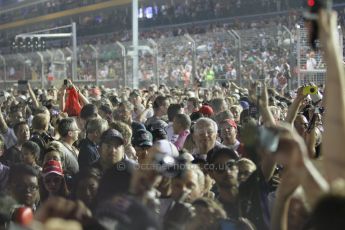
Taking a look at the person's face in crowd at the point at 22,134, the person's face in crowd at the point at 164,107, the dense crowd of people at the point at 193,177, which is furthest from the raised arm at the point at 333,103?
the person's face in crowd at the point at 164,107

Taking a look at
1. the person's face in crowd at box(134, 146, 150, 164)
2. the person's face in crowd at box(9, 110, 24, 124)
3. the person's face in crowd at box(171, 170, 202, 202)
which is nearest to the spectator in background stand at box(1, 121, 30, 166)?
the person's face in crowd at box(134, 146, 150, 164)

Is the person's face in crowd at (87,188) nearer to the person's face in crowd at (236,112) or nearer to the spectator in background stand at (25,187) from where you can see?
the spectator in background stand at (25,187)

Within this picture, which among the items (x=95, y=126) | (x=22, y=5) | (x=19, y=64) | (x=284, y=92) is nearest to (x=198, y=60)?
(x=284, y=92)

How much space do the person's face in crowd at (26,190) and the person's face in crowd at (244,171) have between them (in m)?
1.32

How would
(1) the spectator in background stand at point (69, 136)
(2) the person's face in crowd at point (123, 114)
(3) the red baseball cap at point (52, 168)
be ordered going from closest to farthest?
(3) the red baseball cap at point (52, 168)
(1) the spectator in background stand at point (69, 136)
(2) the person's face in crowd at point (123, 114)

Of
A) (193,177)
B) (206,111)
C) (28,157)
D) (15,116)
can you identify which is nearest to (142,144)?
(28,157)

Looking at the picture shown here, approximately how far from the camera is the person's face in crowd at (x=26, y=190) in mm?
5160

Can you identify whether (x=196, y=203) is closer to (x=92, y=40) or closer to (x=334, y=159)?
(x=334, y=159)

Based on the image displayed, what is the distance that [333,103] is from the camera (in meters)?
3.00

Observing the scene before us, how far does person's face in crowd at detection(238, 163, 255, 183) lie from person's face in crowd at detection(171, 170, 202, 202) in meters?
0.58

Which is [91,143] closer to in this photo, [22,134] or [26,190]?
[22,134]

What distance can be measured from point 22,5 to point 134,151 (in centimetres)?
6086

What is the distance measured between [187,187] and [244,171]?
28.0 inches

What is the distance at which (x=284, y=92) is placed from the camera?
692 inches
